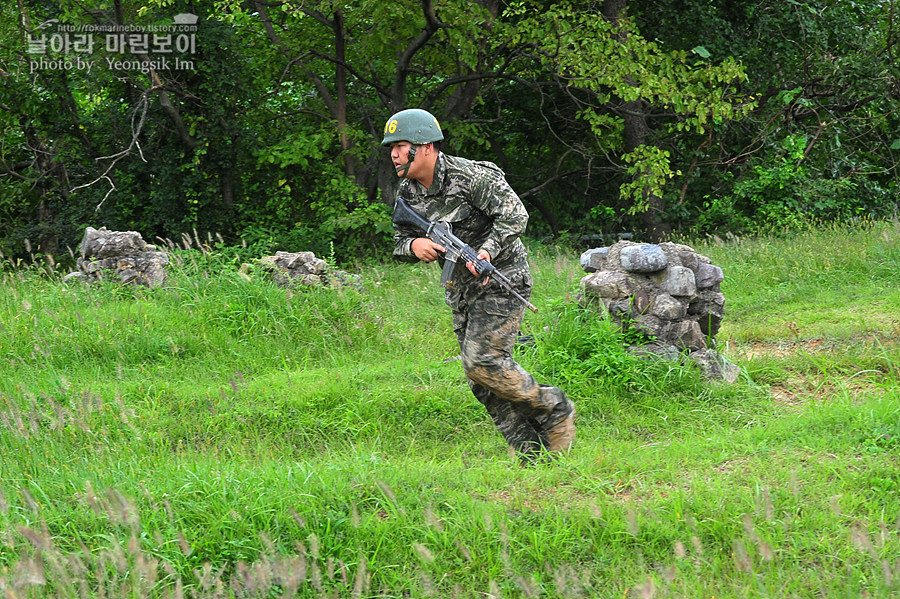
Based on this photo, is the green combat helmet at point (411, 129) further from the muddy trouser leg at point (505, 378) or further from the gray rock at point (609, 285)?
the gray rock at point (609, 285)

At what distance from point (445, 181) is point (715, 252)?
7.03 meters

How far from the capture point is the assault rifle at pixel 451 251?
474 centimetres

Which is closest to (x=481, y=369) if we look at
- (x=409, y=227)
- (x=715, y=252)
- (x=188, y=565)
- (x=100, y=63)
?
(x=409, y=227)

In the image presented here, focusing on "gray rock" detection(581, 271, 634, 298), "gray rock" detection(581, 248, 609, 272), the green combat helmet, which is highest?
the green combat helmet

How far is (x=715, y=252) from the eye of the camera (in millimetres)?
11031

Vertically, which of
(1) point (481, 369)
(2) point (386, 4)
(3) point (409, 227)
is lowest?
(1) point (481, 369)

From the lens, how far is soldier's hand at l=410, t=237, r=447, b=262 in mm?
4707

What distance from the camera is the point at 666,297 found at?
20.1ft

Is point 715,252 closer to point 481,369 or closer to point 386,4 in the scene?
point 386,4

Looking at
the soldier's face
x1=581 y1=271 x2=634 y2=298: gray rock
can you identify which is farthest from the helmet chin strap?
x1=581 y1=271 x2=634 y2=298: gray rock

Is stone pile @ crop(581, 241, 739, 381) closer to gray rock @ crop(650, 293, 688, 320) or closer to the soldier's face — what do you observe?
gray rock @ crop(650, 293, 688, 320)

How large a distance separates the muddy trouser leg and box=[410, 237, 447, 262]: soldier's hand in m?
0.42

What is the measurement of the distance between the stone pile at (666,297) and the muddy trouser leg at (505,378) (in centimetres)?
140

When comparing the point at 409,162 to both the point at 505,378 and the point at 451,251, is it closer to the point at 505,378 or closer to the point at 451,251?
the point at 451,251
